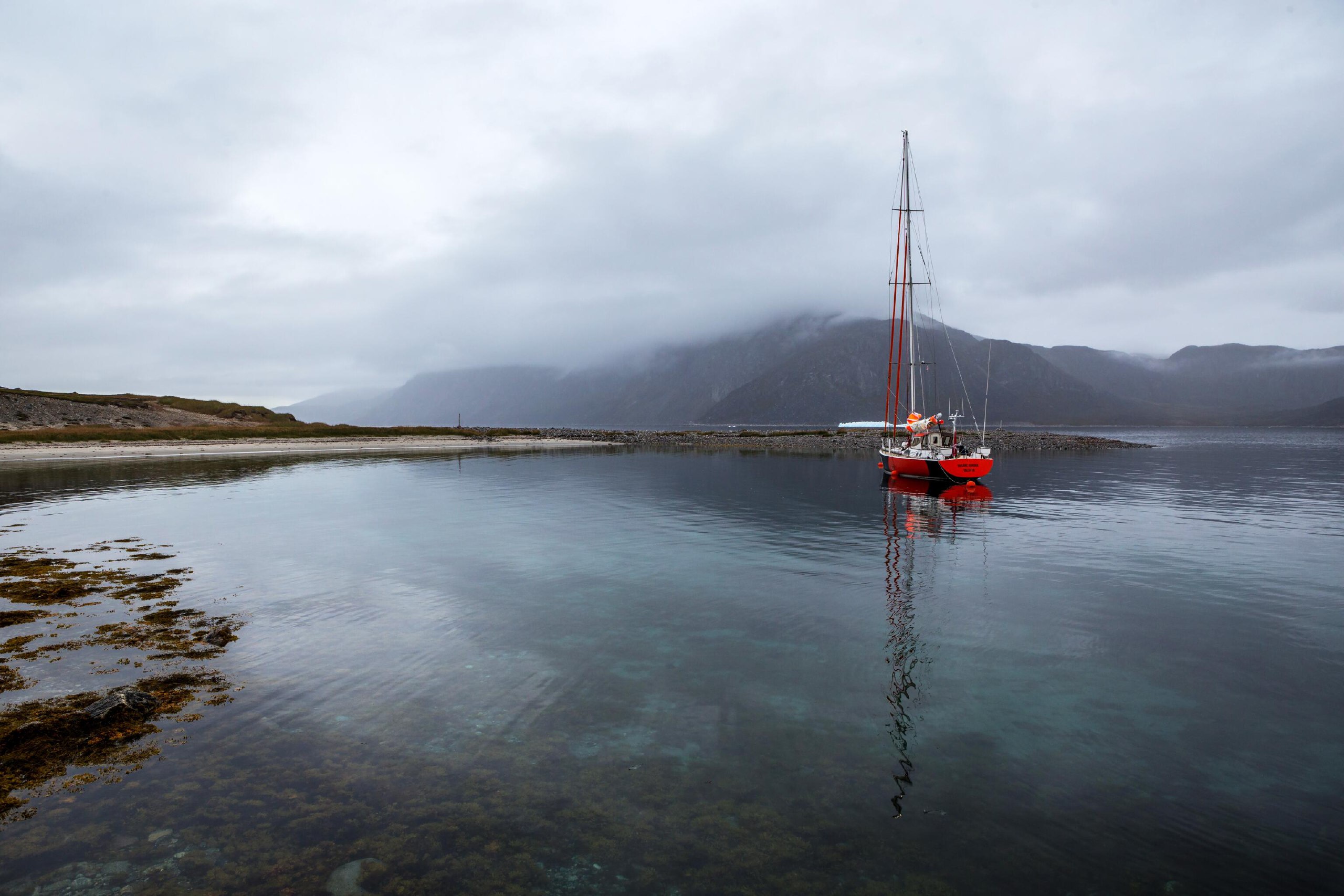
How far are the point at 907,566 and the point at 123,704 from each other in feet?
73.2

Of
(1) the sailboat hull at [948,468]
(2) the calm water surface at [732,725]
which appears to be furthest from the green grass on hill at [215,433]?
(1) the sailboat hull at [948,468]

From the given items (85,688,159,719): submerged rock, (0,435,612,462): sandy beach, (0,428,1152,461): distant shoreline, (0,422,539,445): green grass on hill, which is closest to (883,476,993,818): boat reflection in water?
(85,688,159,719): submerged rock

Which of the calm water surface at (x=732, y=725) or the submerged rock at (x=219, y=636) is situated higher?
the submerged rock at (x=219, y=636)

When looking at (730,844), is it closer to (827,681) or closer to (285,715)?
(827,681)

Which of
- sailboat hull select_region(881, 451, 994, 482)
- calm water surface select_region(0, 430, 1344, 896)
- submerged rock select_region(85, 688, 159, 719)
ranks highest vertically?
sailboat hull select_region(881, 451, 994, 482)

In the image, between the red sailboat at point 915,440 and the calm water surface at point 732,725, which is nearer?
the calm water surface at point 732,725

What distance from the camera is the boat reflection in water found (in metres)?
11.2

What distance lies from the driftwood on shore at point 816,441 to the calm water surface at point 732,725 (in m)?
92.6

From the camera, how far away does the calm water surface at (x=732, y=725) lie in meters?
7.80

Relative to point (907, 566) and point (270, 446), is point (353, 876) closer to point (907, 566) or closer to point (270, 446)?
point (907, 566)

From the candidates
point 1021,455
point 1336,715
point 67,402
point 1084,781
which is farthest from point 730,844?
point 67,402

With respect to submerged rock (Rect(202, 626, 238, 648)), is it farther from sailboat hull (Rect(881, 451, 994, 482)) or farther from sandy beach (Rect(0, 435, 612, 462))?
sandy beach (Rect(0, 435, 612, 462))

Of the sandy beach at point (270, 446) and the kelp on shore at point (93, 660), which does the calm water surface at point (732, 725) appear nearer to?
the kelp on shore at point (93, 660)

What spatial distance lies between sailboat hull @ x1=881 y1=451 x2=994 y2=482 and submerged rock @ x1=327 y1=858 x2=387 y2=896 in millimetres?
49842
